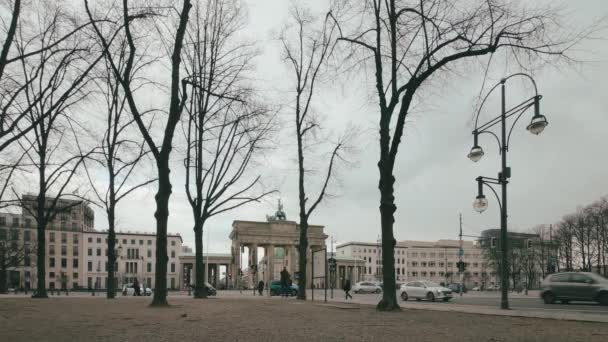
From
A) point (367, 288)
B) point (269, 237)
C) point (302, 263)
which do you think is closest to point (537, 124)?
point (302, 263)

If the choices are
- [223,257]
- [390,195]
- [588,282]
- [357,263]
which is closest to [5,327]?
[390,195]

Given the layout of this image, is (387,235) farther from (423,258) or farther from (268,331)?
(423,258)

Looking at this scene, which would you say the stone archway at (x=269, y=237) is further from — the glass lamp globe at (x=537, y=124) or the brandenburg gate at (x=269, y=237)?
the glass lamp globe at (x=537, y=124)

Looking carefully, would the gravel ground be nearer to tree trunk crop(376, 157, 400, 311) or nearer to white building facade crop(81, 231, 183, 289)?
tree trunk crop(376, 157, 400, 311)

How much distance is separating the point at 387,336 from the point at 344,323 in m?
2.39

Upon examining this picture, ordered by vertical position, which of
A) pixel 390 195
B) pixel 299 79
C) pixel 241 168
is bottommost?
pixel 390 195

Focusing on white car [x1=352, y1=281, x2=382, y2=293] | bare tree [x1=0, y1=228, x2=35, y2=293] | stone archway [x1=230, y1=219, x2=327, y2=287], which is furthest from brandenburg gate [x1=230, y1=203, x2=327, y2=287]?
bare tree [x1=0, y1=228, x2=35, y2=293]

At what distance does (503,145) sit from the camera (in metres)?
22.6

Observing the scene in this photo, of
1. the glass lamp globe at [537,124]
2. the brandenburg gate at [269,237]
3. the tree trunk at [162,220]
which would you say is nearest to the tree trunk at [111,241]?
the tree trunk at [162,220]

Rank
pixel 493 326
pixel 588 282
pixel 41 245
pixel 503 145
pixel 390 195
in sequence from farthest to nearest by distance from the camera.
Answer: pixel 41 245 < pixel 588 282 < pixel 503 145 < pixel 390 195 < pixel 493 326

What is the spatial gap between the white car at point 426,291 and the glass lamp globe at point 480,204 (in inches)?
574

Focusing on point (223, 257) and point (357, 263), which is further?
point (357, 263)

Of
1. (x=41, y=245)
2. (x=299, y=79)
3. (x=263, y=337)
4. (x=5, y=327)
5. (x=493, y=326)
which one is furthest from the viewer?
(x=299, y=79)

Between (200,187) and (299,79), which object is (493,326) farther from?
(299,79)
